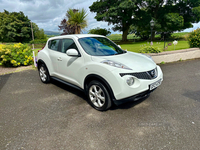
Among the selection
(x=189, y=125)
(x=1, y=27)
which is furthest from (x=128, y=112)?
(x=1, y=27)

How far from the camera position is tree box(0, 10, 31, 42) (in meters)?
51.6

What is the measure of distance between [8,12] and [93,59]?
238ft

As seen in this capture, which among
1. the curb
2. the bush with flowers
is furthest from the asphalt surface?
the bush with flowers

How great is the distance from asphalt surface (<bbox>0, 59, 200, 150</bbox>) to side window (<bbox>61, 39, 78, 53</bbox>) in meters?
1.40

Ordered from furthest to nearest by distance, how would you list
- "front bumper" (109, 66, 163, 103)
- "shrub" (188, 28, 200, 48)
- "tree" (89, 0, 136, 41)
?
"tree" (89, 0, 136, 41) < "shrub" (188, 28, 200, 48) < "front bumper" (109, 66, 163, 103)

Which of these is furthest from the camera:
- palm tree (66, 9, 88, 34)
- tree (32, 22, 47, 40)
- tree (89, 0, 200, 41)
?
tree (32, 22, 47, 40)

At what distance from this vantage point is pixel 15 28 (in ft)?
172

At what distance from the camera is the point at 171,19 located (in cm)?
2889

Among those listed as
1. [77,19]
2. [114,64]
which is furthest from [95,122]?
[77,19]

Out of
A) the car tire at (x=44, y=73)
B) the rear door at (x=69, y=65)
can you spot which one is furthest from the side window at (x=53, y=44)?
the car tire at (x=44, y=73)

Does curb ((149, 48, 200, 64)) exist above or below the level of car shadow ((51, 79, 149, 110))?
above

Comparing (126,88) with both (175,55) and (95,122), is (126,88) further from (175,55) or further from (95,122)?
(175,55)

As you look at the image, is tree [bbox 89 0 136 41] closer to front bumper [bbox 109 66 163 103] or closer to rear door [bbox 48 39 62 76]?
rear door [bbox 48 39 62 76]

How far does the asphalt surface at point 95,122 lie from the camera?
257 centimetres
